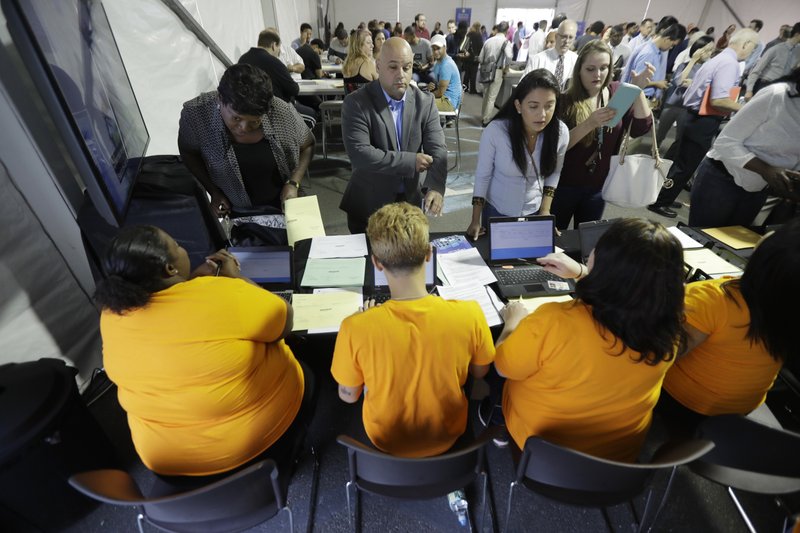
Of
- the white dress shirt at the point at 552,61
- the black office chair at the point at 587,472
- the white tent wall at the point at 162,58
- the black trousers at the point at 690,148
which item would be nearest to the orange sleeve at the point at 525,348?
the black office chair at the point at 587,472

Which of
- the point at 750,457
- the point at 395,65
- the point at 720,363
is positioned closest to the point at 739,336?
the point at 720,363

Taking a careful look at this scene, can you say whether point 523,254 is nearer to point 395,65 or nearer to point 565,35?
point 395,65

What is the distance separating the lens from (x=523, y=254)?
1756mm

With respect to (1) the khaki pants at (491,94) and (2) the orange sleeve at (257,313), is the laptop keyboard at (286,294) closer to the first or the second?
(2) the orange sleeve at (257,313)

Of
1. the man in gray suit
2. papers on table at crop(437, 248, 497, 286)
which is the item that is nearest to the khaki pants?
the man in gray suit

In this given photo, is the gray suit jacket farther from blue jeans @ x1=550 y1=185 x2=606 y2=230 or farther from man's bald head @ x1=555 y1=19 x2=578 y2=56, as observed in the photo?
man's bald head @ x1=555 y1=19 x2=578 y2=56

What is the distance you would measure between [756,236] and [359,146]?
7.10 ft

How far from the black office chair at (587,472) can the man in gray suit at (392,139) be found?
1308mm

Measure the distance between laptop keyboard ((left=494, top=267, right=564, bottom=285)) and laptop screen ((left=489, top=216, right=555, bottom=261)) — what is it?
8 cm

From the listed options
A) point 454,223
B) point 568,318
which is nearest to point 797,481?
point 568,318

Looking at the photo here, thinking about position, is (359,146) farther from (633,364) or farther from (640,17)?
(640,17)

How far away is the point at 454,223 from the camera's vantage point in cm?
355

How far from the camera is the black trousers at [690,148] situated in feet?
11.0

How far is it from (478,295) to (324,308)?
648mm
